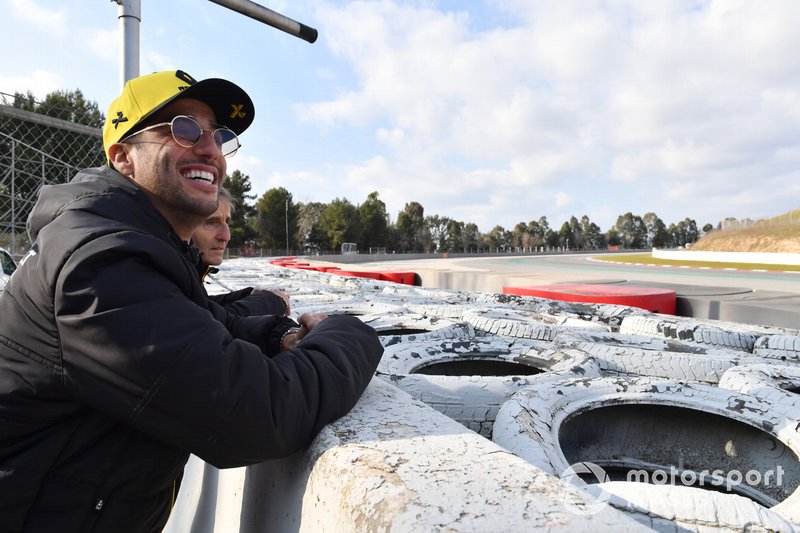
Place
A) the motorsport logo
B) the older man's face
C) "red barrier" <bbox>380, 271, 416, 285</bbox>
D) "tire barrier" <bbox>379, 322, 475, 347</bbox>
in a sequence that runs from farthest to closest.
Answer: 1. "red barrier" <bbox>380, 271, 416, 285</bbox>
2. the older man's face
3. "tire barrier" <bbox>379, 322, 475, 347</bbox>
4. the motorsport logo

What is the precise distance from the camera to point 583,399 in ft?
5.01

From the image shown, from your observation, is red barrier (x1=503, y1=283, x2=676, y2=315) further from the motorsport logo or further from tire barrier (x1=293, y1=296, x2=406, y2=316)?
the motorsport logo

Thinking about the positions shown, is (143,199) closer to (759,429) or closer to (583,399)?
(583,399)

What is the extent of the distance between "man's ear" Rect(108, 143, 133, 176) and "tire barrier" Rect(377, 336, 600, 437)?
102 centimetres

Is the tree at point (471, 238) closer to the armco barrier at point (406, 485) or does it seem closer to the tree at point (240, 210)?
the tree at point (240, 210)

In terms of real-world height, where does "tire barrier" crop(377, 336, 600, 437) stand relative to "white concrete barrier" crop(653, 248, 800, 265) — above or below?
below

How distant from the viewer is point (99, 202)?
1.01m

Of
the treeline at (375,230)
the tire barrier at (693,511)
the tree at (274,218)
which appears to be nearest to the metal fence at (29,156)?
the treeline at (375,230)

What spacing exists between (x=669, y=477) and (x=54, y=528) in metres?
1.75

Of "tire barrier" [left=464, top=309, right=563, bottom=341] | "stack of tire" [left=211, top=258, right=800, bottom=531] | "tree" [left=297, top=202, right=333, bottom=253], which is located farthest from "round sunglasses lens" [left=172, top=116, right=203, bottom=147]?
"tree" [left=297, top=202, right=333, bottom=253]

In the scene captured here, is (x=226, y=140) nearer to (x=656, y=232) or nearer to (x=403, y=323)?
(x=403, y=323)

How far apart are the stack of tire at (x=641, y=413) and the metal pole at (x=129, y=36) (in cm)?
262

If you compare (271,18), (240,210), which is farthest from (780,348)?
(240,210)

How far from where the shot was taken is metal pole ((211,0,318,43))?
3582 mm
